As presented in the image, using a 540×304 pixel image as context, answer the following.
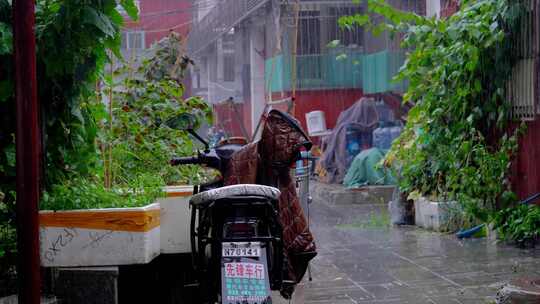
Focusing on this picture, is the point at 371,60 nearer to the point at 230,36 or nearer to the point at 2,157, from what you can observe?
the point at 230,36

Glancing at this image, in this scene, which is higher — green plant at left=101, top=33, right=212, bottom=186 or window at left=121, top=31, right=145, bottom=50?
window at left=121, top=31, right=145, bottom=50

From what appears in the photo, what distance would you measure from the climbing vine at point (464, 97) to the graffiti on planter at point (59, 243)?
20.2 ft

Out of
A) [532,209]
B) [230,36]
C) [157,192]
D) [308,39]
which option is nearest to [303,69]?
[308,39]

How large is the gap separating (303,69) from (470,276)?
42.4 feet

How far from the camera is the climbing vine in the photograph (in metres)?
9.86

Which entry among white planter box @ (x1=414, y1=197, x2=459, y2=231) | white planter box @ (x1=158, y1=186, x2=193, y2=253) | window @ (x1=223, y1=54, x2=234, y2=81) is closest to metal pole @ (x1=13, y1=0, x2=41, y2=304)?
white planter box @ (x1=158, y1=186, x2=193, y2=253)

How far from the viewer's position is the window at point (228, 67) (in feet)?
92.1

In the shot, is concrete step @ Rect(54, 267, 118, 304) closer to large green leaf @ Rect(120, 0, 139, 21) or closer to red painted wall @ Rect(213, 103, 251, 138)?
large green leaf @ Rect(120, 0, 139, 21)

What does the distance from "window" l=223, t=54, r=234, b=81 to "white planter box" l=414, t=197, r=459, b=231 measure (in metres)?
17.5

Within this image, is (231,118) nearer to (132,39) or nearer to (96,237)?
(132,39)

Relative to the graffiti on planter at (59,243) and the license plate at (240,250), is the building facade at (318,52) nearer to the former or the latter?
the graffiti on planter at (59,243)

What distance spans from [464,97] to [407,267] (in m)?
3.23

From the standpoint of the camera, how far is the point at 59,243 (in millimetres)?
5230

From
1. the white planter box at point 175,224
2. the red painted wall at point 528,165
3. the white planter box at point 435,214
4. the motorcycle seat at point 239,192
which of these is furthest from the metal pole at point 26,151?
the white planter box at point 435,214
